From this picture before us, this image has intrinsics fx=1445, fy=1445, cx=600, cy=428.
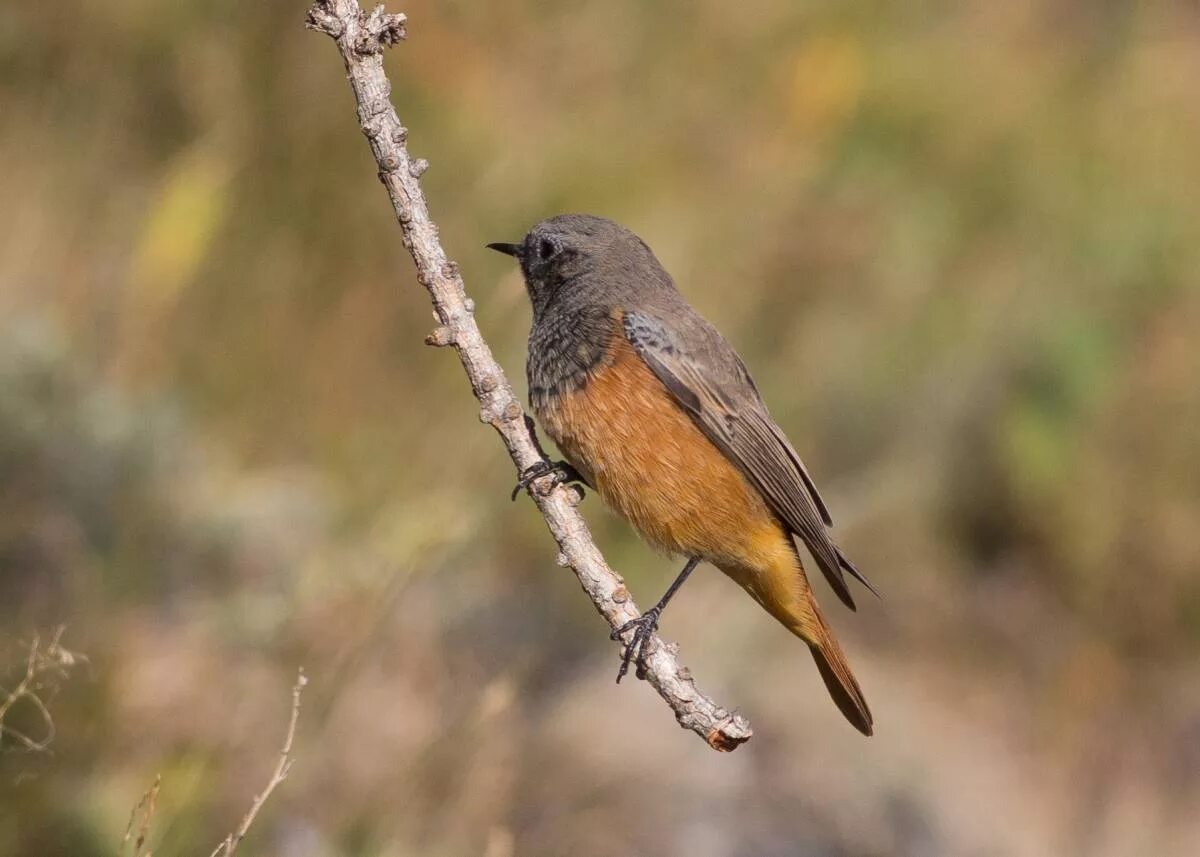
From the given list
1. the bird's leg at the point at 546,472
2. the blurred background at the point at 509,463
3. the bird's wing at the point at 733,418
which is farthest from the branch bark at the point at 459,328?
the bird's wing at the point at 733,418

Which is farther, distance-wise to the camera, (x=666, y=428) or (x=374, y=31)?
(x=666, y=428)

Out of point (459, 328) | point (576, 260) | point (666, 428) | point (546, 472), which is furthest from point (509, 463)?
point (459, 328)

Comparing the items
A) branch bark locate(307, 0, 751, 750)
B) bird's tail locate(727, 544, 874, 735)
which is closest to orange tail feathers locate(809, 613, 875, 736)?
bird's tail locate(727, 544, 874, 735)

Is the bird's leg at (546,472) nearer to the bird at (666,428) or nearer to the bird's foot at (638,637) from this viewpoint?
the bird at (666,428)

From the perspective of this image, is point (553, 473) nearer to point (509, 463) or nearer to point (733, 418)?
point (733, 418)

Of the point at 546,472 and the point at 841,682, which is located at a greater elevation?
the point at 841,682

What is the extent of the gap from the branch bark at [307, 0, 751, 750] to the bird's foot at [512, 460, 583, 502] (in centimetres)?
9

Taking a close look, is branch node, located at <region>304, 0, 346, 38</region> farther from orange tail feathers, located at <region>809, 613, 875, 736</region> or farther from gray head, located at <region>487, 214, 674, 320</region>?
orange tail feathers, located at <region>809, 613, 875, 736</region>

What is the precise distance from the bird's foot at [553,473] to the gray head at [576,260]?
65 cm

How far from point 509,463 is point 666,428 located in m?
1.76

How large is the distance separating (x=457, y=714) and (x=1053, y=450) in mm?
3772

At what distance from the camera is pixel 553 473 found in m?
3.96

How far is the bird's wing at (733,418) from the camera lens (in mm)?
4453

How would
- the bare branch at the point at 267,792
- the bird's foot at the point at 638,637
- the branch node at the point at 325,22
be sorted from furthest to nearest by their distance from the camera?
the bird's foot at the point at 638,637 → the branch node at the point at 325,22 → the bare branch at the point at 267,792
